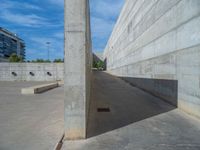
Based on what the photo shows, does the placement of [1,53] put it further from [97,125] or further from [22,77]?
[97,125]

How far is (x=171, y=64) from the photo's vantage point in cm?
723

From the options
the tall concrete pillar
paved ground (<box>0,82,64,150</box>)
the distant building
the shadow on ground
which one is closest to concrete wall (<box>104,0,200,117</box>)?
the shadow on ground

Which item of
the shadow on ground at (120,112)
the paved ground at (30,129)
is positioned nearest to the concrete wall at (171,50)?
the shadow on ground at (120,112)

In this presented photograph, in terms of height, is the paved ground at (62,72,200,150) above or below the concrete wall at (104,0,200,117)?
below

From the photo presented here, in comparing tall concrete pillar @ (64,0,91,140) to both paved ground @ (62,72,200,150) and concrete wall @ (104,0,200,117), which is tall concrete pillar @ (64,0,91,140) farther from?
concrete wall @ (104,0,200,117)

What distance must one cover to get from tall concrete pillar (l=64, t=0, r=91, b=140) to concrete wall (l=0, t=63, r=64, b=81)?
75.7 feet

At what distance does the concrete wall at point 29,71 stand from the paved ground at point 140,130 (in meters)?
20.7

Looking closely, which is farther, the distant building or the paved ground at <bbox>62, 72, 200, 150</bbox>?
the distant building

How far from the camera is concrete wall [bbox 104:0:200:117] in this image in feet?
19.0

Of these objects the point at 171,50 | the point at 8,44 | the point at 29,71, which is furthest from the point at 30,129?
the point at 8,44

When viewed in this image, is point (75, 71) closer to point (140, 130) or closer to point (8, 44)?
point (140, 130)

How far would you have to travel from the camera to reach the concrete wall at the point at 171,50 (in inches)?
228

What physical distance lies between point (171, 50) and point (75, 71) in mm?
3757

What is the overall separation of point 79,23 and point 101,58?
48285 mm
